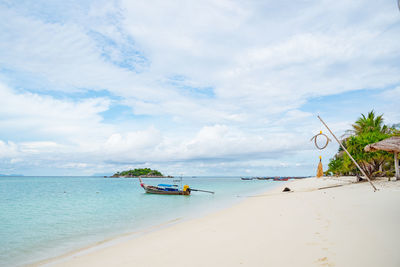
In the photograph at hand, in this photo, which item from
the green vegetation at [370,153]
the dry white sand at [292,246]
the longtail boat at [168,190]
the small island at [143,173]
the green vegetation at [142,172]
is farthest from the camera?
the small island at [143,173]

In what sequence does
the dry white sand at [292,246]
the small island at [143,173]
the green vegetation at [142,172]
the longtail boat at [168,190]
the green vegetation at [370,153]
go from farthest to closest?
the small island at [143,173], the green vegetation at [142,172], the longtail boat at [168,190], the green vegetation at [370,153], the dry white sand at [292,246]

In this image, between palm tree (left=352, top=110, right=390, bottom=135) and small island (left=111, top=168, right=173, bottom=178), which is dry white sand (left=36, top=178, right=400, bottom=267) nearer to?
palm tree (left=352, top=110, right=390, bottom=135)

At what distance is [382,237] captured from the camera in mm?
4848

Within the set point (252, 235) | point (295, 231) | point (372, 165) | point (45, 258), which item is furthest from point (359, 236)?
point (372, 165)

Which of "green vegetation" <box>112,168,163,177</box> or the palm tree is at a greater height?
the palm tree

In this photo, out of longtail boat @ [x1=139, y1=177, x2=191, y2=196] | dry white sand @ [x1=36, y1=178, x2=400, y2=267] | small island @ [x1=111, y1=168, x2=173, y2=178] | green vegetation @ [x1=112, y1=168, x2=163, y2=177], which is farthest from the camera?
small island @ [x1=111, y1=168, x2=173, y2=178]

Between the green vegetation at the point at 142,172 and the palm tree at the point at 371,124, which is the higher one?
the palm tree at the point at 371,124

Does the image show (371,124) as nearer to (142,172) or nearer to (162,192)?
(162,192)

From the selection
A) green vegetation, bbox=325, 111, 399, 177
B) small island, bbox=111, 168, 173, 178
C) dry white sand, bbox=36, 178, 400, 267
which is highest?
green vegetation, bbox=325, 111, 399, 177

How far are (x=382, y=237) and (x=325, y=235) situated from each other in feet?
3.31

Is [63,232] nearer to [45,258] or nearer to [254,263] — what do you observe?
[45,258]

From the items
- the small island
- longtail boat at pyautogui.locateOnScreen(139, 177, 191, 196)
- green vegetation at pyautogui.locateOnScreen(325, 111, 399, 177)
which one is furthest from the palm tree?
the small island

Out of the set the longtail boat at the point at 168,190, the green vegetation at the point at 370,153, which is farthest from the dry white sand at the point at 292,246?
the longtail boat at the point at 168,190

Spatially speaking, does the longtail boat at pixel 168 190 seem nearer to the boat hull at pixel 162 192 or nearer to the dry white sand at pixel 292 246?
the boat hull at pixel 162 192
